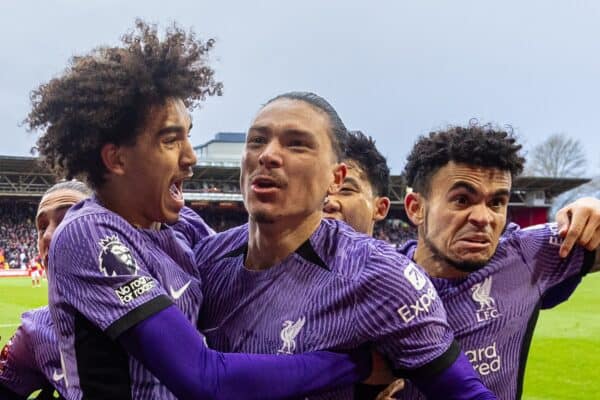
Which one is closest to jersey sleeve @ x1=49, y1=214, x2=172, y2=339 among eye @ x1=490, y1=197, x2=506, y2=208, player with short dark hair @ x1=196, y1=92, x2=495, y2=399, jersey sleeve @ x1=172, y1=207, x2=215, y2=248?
player with short dark hair @ x1=196, y1=92, x2=495, y2=399

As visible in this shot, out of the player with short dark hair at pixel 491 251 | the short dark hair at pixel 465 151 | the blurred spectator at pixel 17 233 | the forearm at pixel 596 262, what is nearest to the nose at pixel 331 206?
the short dark hair at pixel 465 151

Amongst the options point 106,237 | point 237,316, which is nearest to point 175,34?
point 106,237

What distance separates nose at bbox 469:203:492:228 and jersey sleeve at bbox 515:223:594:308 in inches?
11.3

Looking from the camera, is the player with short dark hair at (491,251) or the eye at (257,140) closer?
the eye at (257,140)

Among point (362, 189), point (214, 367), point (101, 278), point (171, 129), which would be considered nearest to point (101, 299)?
point (101, 278)

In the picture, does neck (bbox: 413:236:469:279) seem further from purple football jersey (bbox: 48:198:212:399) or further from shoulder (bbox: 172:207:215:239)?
purple football jersey (bbox: 48:198:212:399)

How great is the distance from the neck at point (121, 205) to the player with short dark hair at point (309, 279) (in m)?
0.31

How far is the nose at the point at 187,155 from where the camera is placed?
7.61 feet

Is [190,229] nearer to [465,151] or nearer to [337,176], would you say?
[337,176]

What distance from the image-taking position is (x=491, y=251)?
105 inches

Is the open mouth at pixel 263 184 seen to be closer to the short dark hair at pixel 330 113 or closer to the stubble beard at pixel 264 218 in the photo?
the stubble beard at pixel 264 218

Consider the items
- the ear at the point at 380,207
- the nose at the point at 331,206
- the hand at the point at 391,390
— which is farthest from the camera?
the ear at the point at 380,207

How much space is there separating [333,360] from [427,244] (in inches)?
37.6

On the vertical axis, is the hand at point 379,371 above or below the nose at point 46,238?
below
